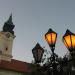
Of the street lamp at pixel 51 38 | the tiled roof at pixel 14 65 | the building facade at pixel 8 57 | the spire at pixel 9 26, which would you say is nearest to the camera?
the street lamp at pixel 51 38

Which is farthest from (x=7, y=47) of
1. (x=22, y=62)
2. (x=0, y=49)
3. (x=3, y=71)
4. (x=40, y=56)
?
(x=40, y=56)

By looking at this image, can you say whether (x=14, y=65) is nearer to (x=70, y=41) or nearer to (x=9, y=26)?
(x=9, y=26)

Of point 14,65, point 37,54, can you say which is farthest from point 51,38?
point 14,65

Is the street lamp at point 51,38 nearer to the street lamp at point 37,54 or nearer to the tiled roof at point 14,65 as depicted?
the street lamp at point 37,54

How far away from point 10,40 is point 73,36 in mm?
48089

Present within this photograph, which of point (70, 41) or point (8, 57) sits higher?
point (8, 57)

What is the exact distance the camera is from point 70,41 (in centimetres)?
619

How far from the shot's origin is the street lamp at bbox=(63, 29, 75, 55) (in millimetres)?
6110

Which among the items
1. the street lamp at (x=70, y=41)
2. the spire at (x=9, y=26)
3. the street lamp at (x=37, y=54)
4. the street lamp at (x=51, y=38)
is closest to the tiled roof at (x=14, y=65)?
the spire at (x=9, y=26)

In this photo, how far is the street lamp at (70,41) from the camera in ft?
20.0

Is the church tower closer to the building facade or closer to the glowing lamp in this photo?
the building facade

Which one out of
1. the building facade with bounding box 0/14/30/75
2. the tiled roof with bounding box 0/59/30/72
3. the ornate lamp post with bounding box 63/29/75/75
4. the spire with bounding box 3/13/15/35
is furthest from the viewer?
the spire with bounding box 3/13/15/35

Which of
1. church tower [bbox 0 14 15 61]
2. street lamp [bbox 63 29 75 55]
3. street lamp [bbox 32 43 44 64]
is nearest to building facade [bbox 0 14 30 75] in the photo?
church tower [bbox 0 14 15 61]

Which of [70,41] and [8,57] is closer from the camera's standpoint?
[70,41]
